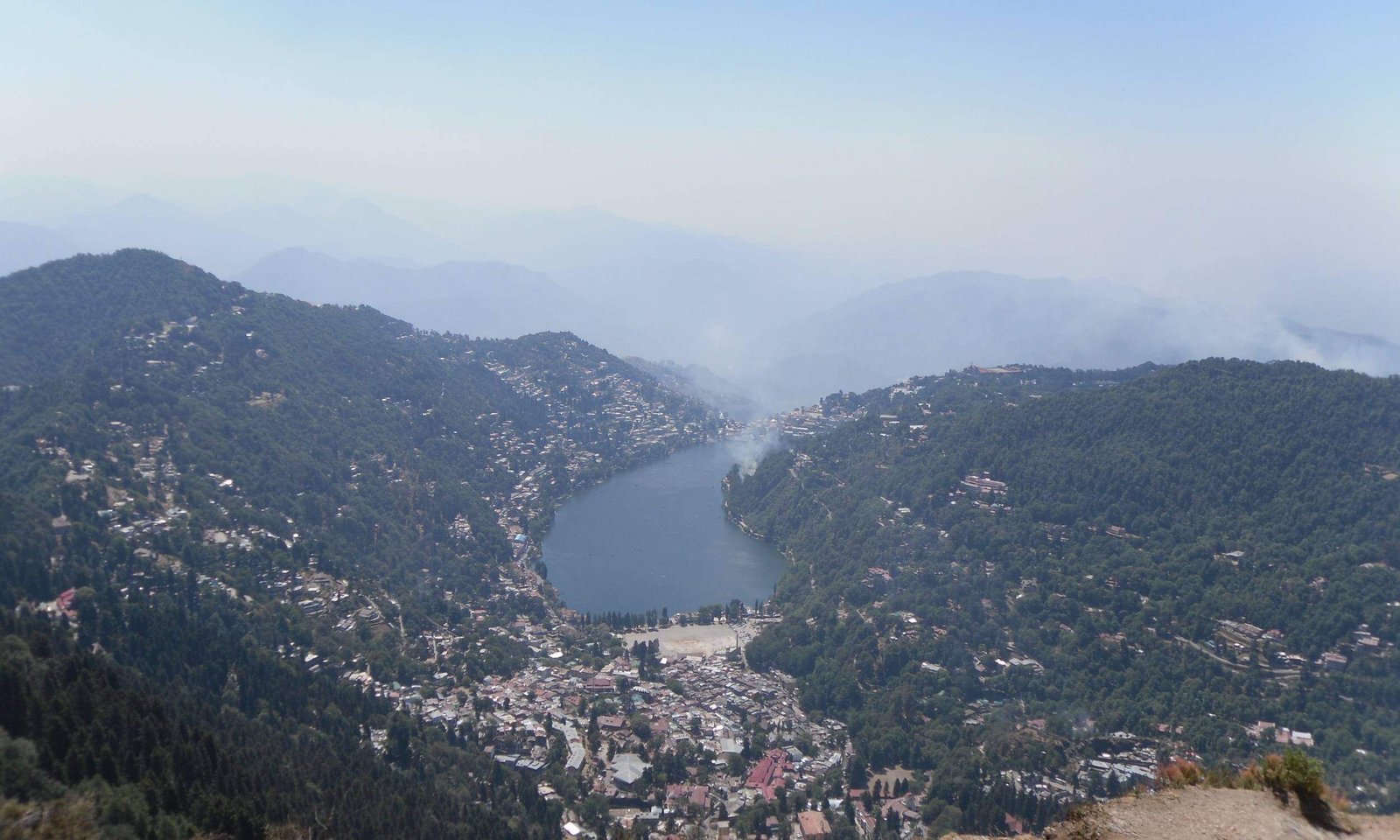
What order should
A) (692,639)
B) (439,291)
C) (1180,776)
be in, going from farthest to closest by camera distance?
(439,291), (692,639), (1180,776)

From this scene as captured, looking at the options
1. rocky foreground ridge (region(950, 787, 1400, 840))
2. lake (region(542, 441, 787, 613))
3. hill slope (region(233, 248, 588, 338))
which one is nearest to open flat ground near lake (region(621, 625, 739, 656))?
lake (region(542, 441, 787, 613))

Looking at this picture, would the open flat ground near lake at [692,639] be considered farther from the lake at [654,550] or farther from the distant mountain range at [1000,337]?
the distant mountain range at [1000,337]

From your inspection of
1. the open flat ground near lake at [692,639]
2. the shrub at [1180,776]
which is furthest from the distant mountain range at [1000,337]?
the shrub at [1180,776]

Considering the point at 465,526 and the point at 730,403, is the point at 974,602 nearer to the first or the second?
the point at 465,526

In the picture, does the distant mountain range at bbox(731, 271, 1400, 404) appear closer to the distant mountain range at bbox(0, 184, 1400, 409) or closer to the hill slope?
the distant mountain range at bbox(0, 184, 1400, 409)

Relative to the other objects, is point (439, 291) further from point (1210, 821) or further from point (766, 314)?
point (1210, 821)

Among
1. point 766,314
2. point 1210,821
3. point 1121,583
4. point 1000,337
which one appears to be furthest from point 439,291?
point 1210,821
